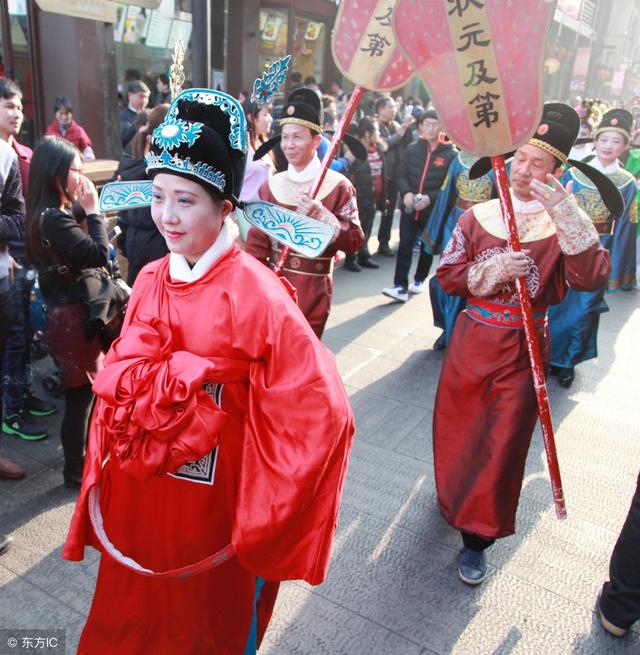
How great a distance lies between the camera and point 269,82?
2.50 metres

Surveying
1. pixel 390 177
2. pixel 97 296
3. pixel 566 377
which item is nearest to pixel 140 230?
pixel 97 296

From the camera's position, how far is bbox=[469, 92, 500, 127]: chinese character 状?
1.97 meters

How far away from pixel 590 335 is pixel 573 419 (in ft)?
2.49

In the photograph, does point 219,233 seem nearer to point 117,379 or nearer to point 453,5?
point 117,379

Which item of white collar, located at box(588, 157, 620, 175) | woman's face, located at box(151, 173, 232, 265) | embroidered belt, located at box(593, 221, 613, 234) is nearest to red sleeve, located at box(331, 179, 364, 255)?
woman's face, located at box(151, 173, 232, 265)

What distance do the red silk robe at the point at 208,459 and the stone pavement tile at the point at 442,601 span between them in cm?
83

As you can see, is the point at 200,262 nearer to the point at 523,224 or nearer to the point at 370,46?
the point at 523,224

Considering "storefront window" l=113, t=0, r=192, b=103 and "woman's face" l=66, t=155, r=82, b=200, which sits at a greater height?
"storefront window" l=113, t=0, r=192, b=103

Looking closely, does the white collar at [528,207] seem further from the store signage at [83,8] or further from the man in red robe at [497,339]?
the store signage at [83,8]

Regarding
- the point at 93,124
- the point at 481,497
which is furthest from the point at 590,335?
the point at 93,124

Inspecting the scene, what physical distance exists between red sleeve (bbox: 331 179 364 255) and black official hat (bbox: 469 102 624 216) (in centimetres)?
117

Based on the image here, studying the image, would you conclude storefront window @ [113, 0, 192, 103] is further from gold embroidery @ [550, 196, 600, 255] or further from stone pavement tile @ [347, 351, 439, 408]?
gold embroidery @ [550, 196, 600, 255]

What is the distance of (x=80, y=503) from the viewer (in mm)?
1712

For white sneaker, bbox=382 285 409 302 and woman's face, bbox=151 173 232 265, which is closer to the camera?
woman's face, bbox=151 173 232 265
